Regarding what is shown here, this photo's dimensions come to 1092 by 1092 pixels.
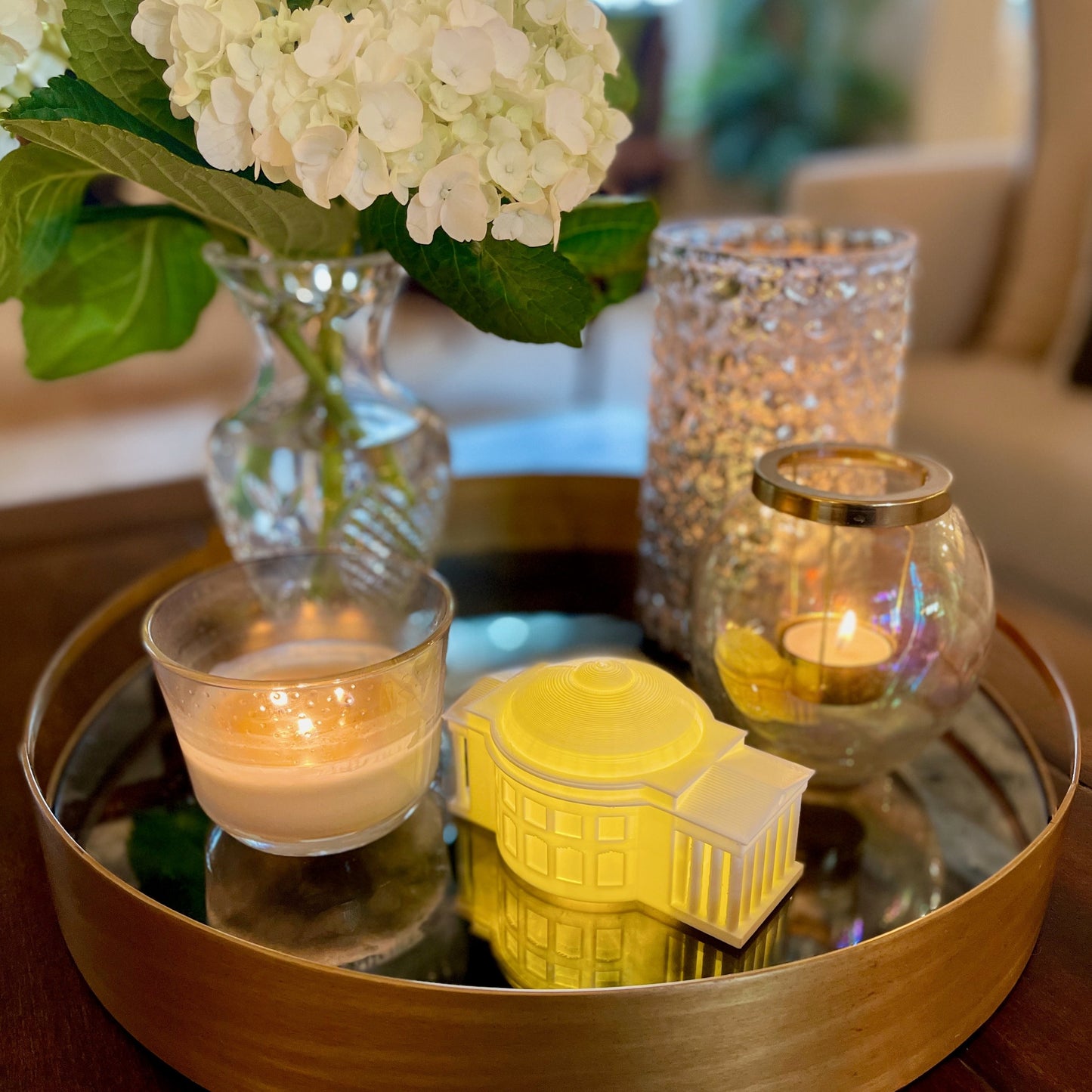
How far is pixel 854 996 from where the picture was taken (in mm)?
365

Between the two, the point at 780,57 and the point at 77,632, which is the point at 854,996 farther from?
the point at 780,57

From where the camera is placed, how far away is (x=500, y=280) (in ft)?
1.55

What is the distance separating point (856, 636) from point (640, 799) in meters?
0.17

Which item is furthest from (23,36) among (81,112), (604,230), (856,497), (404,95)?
(856,497)

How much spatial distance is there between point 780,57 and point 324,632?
139 inches

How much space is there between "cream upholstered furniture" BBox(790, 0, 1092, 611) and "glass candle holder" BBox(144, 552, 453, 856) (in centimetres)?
86

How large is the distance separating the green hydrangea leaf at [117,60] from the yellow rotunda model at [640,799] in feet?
0.95

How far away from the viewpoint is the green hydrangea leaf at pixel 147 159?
0.40 m

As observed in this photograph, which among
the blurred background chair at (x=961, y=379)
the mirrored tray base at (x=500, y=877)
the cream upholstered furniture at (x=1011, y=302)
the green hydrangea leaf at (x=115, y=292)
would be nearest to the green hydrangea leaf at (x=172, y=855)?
the mirrored tray base at (x=500, y=877)

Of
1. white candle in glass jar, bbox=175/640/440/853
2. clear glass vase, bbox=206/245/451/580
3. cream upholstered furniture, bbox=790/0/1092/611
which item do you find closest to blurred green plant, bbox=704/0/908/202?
cream upholstered furniture, bbox=790/0/1092/611

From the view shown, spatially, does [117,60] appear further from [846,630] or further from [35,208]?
[846,630]

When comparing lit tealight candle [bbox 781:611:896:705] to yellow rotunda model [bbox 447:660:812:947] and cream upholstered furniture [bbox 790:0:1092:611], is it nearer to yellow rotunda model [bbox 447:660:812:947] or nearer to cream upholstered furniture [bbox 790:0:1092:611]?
yellow rotunda model [bbox 447:660:812:947]

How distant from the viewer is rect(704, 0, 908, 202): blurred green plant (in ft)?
11.1

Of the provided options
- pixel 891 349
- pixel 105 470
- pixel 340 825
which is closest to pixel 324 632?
pixel 340 825
